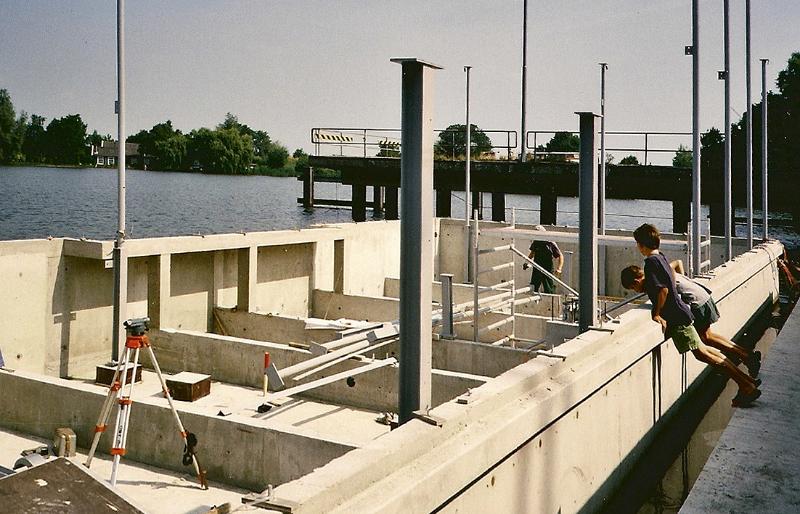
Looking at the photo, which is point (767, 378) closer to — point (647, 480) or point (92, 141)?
point (647, 480)

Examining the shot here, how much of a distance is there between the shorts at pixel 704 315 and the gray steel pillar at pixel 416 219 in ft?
17.5

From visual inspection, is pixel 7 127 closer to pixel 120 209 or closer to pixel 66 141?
pixel 66 141

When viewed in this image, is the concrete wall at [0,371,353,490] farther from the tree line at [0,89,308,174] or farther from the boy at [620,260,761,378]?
the tree line at [0,89,308,174]

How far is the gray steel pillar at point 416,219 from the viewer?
18.8ft

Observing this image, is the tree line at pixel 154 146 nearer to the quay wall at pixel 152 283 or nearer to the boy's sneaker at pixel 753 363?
the quay wall at pixel 152 283

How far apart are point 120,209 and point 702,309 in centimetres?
896

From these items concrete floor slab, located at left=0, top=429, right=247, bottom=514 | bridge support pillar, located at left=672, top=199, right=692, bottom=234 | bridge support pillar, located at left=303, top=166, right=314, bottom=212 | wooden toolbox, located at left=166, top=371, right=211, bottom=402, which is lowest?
concrete floor slab, located at left=0, top=429, right=247, bottom=514

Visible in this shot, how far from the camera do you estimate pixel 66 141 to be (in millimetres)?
151125

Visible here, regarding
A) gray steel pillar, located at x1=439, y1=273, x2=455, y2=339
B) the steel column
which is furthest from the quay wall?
the steel column

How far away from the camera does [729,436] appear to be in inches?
336

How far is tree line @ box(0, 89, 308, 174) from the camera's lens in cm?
13700

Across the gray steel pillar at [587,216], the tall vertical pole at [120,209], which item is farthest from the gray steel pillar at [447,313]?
the tall vertical pole at [120,209]

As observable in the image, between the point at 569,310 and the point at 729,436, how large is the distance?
17.0 ft

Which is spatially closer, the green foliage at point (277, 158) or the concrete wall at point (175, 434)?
the concrete wall at point (175, 434)
